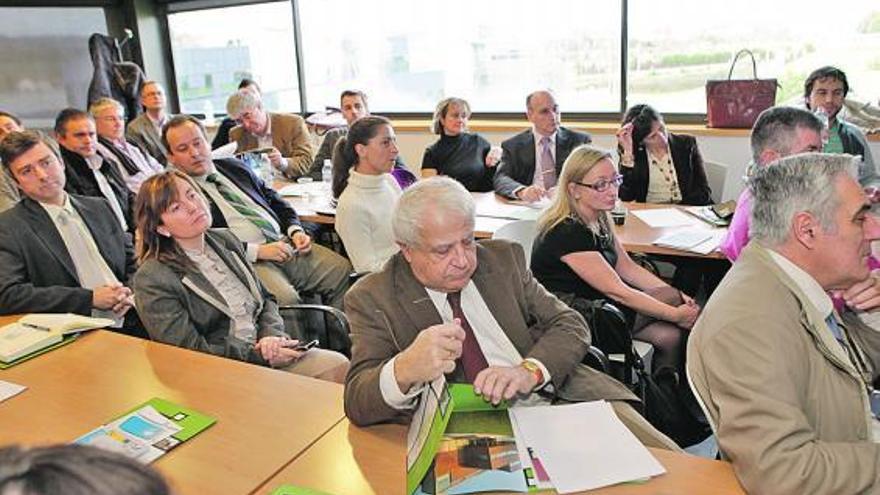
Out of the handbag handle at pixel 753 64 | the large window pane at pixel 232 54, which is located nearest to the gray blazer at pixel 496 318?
the handbag handle at pixel 753 64

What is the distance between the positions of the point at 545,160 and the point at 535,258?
194 cm

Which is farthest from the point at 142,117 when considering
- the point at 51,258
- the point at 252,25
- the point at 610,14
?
the point at 610,14

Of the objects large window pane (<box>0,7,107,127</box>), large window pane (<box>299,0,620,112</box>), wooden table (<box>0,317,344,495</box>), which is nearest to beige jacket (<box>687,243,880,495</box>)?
wooden table (<box>0,317,344,495</box>)

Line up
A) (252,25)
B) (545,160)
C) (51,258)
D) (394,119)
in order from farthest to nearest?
(252,25), (394,119), (545,160), (51,258)

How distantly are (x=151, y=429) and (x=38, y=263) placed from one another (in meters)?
1.52

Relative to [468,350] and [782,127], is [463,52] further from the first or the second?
[468,350]

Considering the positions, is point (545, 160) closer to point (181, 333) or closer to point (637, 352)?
point (637, 352)

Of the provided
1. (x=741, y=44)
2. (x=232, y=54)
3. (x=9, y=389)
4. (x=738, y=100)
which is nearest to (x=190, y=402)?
(x=9, y=389)

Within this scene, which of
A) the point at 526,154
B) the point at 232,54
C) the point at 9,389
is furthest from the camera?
the point at 232,54

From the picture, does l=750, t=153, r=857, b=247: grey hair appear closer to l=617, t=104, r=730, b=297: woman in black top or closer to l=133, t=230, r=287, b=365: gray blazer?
l=133, t=230, r=287, b=365: gray blazer

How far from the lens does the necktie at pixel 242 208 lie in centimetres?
356

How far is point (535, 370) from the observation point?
1680 mm

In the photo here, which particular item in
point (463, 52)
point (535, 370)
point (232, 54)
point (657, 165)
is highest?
point (232, 54)

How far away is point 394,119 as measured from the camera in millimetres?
6871
